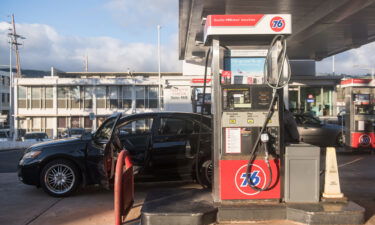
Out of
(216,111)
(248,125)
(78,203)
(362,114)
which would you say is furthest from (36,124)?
(248,125)

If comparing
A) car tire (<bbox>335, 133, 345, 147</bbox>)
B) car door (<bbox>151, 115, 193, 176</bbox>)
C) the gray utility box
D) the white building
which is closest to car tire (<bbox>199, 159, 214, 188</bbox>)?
car door (<bbox>151, 115, 193, 176</bbox>)

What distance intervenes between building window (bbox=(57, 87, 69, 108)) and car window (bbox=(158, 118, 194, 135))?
118 ft


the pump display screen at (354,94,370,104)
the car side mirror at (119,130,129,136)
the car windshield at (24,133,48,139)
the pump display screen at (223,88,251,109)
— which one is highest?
the pump display screen at (354,94,370,104)

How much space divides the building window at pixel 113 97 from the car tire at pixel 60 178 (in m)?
34.0

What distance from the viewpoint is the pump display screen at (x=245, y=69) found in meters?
5.59

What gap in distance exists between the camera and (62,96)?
41125mm

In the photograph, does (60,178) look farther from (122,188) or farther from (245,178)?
(245,178)

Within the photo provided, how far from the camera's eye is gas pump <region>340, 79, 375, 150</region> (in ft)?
41.9

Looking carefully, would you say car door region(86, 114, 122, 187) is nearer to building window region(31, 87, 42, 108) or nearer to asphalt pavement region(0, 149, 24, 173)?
asphalt pavement region(0, 149, 24, 173)

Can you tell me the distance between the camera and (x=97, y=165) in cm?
716

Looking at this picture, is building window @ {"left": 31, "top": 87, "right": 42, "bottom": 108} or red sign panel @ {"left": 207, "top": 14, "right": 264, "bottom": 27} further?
building window @ {"left": 31, "top": 87, "right": 42, "bottom": 108}

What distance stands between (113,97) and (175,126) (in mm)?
34194

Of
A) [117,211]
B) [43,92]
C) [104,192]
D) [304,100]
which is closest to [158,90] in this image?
[43,92]

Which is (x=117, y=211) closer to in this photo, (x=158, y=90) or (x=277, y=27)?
(x=277, y=27)
